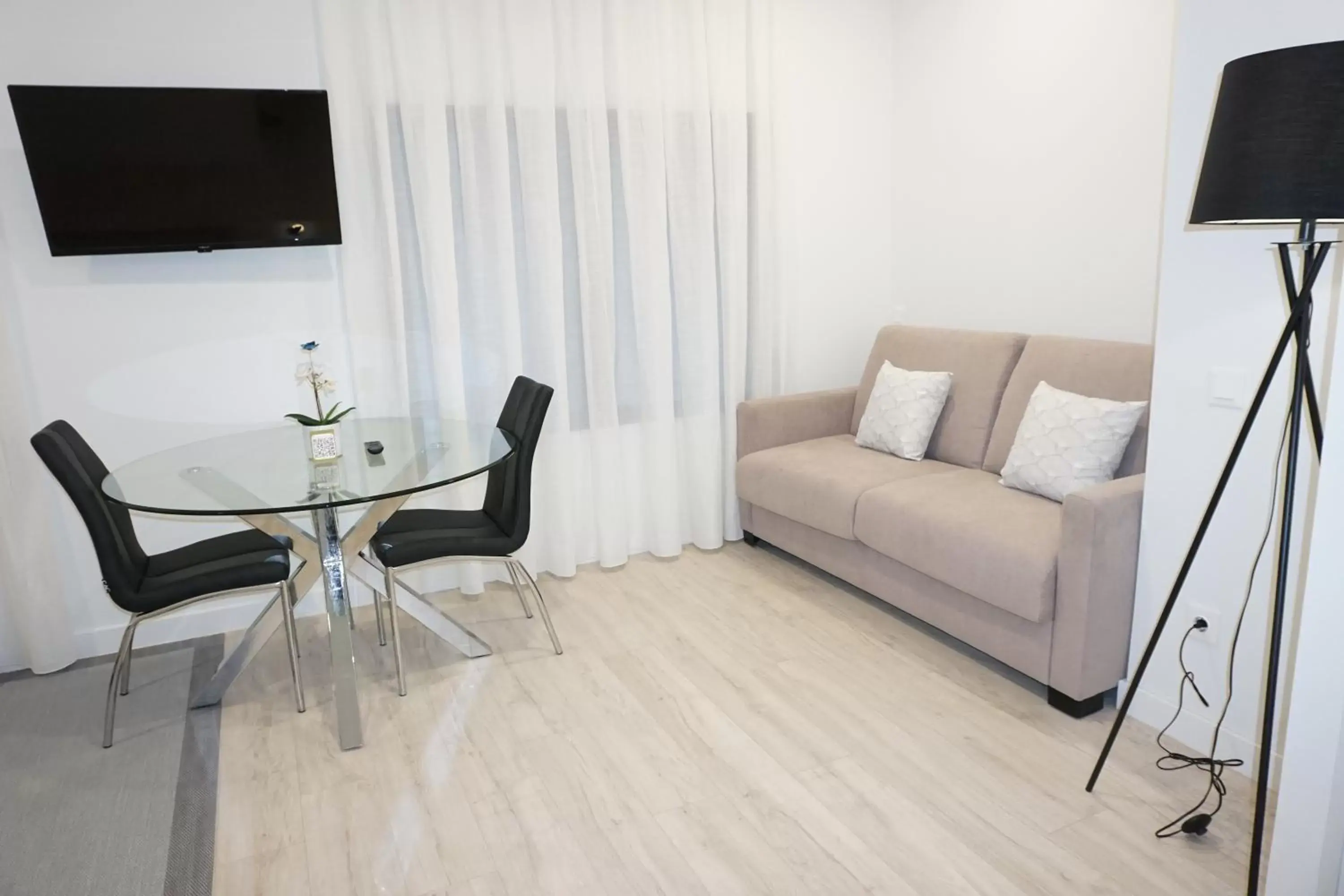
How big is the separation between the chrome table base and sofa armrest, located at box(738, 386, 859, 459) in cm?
152

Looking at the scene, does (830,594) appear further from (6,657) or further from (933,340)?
(6,657)

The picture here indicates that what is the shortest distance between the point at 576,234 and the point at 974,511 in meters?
2.01

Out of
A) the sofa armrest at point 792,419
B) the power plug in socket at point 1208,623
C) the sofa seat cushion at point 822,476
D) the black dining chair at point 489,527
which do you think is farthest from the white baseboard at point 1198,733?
the black dining chair at point 489,527

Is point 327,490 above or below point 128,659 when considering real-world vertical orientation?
above

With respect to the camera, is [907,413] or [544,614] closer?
[544,614]

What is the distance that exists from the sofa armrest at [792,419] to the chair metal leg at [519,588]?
1172mm

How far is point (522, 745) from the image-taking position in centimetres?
266

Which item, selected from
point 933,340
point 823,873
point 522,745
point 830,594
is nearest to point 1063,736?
point 823,873

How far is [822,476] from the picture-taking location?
3568mm

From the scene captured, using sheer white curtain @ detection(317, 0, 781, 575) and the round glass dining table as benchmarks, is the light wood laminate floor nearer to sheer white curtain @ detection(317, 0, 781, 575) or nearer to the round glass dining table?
the round glass dining table

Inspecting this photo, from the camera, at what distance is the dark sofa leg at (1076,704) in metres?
2.67

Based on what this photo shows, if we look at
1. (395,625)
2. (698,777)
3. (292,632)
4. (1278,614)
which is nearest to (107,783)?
(292,632)

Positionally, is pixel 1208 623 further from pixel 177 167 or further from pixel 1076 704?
pixel 177 167

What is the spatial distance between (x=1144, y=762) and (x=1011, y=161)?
2.53 metres
